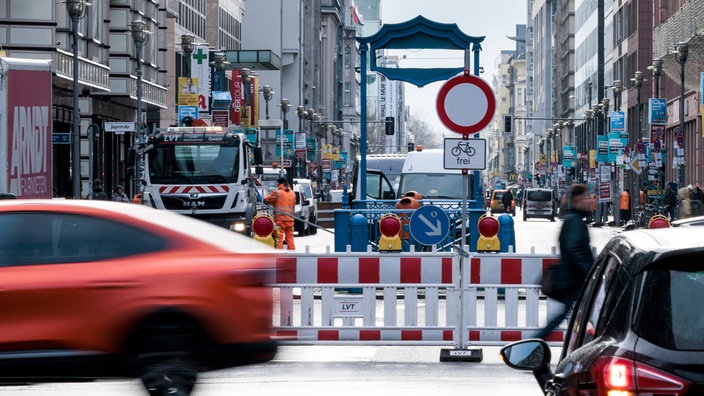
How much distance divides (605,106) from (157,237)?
68.2 metres

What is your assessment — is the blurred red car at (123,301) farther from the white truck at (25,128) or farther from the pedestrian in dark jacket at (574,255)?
the white truck at (25,128)

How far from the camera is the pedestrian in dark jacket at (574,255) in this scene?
40.9 ft

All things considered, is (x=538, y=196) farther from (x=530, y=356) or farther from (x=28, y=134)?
(x=530, y=356)

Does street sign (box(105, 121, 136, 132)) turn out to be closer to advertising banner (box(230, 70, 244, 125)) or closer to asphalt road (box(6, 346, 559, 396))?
asphalt road (box(6, 346, 559, 396))

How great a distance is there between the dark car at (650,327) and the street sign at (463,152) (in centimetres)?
986

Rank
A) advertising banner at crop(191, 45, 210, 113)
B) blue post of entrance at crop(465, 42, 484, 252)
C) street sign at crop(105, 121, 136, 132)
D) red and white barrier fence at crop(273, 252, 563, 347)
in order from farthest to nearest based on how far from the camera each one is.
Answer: advertising banner at crop(191, 45, 210, 113)
street sign at crop(105, 121, 136, 132)
blue post of entrance at crop(465, 42, 484, 252)
red and white barrier fence at crop(273, 252, 563, 347)

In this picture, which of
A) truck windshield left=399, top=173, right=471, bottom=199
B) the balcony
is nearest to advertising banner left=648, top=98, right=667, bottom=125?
the balcony

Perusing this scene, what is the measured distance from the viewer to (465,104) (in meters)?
14.7

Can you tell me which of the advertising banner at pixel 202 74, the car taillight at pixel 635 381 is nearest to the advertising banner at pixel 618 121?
the advertising banner at pixel 202 74

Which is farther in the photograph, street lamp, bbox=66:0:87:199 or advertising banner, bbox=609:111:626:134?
advertising banner, bbox=609:111:626:134

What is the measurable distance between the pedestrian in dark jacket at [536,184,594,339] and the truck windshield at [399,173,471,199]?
17106 millimetres

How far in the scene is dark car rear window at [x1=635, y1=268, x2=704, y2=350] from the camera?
13.7ft

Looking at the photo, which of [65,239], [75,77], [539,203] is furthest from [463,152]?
[539,203]

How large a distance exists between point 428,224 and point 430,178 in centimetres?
1062
